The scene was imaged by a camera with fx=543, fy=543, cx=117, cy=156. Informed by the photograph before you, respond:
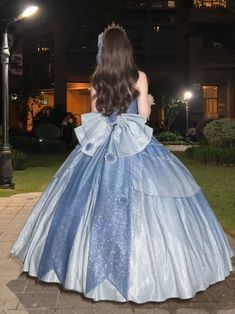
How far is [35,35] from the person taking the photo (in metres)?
49.5

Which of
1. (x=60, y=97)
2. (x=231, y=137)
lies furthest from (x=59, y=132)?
(x=60, y=97)

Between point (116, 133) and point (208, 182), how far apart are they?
8.99m

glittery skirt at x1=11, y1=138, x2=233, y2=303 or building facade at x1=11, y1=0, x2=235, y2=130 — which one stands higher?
building facade at x1=11, y1=0, x2=235, y2=130

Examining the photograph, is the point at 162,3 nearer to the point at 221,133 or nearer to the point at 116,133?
the point at 221,133

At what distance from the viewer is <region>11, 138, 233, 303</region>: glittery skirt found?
397cm

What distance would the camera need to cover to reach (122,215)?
4.04 metres

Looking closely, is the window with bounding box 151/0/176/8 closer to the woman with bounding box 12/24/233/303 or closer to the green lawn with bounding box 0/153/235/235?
the green lawn with bounding box 0/153/235/235

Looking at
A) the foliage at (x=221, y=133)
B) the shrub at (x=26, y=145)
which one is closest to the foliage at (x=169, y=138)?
the shrub at (x=26, y=145)

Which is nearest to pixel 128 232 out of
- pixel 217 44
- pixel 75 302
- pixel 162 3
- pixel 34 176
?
pixel 75 302

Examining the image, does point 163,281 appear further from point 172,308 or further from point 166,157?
point 166,157

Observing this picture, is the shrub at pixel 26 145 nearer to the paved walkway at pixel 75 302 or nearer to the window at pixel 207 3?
the paved walkway at pixel 75 302

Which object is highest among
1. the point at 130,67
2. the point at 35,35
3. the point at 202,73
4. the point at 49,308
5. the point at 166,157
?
the point at 35,35

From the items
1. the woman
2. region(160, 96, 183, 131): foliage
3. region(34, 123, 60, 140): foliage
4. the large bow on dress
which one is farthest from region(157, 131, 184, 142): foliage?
the large bow on dress

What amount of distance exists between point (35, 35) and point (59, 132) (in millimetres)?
23226
